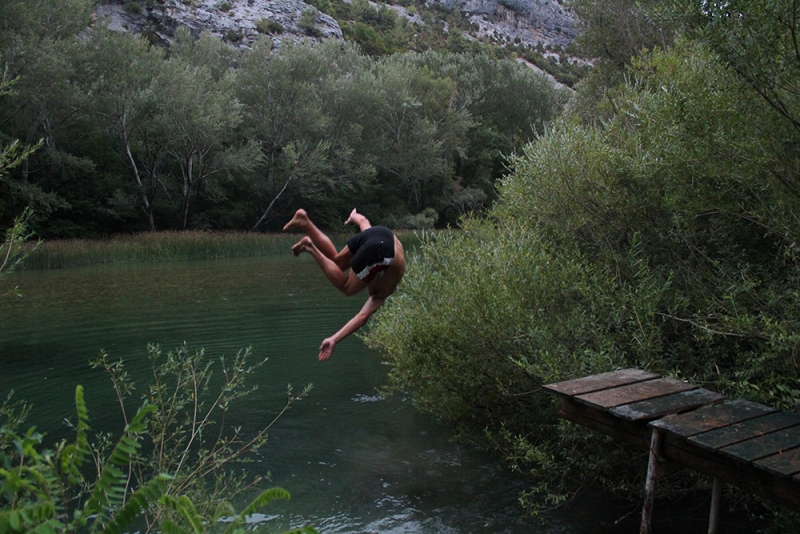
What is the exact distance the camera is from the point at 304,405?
884 centimetres

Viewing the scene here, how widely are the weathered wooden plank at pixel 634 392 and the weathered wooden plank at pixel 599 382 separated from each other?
0.06m

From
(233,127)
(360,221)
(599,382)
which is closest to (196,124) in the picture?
(233,127)

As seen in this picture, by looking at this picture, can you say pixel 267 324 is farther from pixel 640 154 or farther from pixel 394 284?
pixel 640 154

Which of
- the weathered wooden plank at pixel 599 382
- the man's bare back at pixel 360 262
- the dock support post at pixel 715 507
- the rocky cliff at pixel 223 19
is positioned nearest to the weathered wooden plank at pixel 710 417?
the dock support post at pixel 715 507

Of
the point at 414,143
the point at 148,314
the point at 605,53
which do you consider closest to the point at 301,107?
the point at 414,143

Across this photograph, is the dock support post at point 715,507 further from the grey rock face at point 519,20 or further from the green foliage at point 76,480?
the grey rock face at point 519,20

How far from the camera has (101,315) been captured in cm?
1448

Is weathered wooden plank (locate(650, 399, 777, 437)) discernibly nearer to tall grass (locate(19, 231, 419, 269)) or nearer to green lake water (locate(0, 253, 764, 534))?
green lake water (locate(0, 253, 764, 534))

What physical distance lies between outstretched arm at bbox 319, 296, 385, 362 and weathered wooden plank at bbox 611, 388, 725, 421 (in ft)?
7.88

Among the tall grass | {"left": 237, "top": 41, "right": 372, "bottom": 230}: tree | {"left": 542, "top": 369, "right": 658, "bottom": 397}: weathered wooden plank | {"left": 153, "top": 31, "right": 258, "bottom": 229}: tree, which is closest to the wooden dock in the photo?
{"left": 542, "top": 369, "right": 658, "bottom": 397}: weathered wooden plank

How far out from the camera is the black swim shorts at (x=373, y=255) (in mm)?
5746

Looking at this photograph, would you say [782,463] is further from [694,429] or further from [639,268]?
[639,268]

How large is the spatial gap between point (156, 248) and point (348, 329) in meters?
23.6

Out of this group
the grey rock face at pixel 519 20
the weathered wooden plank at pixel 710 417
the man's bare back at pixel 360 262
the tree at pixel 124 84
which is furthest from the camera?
the grey rock face at pixel 519 20
